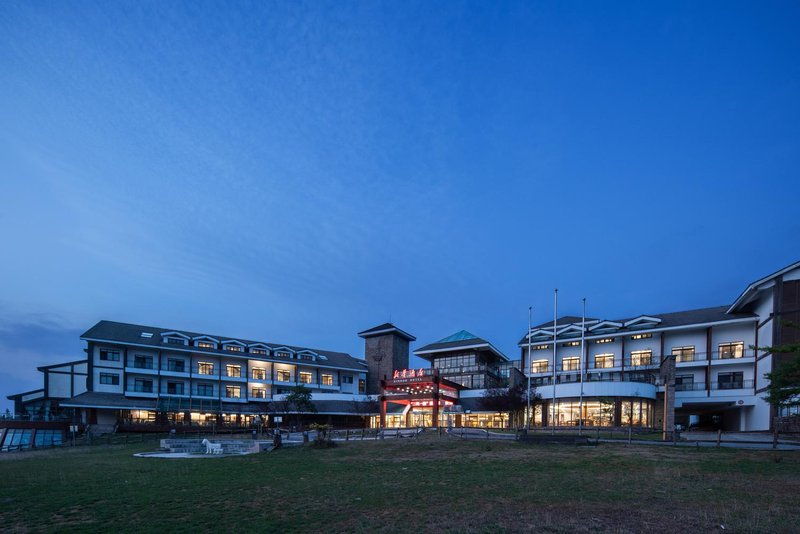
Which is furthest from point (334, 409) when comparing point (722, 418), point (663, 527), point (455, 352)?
point (663, 527)

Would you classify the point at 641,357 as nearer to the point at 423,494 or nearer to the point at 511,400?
the point at 511,400

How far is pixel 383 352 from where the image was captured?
3533 inches

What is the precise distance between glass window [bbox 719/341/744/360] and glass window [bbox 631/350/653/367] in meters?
Result: 7.49

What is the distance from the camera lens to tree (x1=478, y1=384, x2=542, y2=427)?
58.3 meters

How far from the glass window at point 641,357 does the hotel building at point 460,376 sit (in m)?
0.15

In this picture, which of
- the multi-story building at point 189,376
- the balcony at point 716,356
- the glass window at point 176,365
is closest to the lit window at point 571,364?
the balcony at point 716,356

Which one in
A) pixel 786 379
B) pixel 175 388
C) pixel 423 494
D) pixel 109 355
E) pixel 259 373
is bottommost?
pixel 175 388

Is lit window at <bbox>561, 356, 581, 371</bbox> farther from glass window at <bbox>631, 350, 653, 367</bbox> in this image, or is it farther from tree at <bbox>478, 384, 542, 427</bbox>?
tree at <bbox>478, 384, 542, 427</bbox>

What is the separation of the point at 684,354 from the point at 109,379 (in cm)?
7425

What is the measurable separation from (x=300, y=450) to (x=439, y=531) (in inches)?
1015

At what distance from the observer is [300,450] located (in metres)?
35.5

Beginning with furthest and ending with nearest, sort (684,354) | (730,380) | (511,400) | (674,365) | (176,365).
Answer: (176,365)
(684,354)
(511,400)
(730,380)
(674,365)

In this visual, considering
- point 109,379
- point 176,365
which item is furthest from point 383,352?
point 109,379

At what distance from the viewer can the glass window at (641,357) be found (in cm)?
6142
